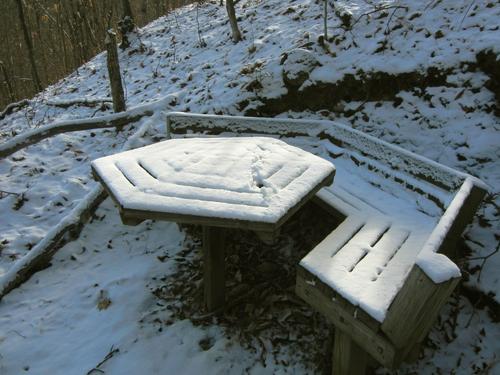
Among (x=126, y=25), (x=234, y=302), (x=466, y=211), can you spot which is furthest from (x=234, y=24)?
(x=466, y=211)

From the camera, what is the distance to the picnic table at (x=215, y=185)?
2342 mm

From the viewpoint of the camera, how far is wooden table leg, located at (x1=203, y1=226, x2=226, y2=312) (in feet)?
10.5

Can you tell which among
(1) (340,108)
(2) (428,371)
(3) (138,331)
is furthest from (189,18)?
(2) (428,371)

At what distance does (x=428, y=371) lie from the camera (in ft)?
9.46

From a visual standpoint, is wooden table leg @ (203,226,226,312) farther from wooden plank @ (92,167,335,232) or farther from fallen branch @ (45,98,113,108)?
fallen branch @ (45,98,113,108)

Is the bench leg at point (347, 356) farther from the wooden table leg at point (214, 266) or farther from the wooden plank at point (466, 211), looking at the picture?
the wooden table leg at point (214, 266)

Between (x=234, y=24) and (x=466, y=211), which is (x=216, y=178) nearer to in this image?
(x=466, y=211)

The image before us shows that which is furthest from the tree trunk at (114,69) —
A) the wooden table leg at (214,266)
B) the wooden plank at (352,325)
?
the wooden plank at (352,325)

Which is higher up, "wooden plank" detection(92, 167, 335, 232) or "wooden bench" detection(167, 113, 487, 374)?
"wooden plank" detection(92, 167, 335, 232)

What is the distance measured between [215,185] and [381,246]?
1338 mm

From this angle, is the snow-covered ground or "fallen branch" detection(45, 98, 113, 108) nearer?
the snow-covered ground

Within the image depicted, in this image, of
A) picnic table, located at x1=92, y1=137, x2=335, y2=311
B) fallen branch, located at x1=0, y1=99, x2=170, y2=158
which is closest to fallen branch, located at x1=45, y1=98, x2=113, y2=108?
fallen branch, located at x1=0, y1=99, x2=170, y2=158

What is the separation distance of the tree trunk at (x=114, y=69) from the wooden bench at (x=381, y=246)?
330 cm

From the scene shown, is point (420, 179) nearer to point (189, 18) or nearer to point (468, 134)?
point (468, 134)
